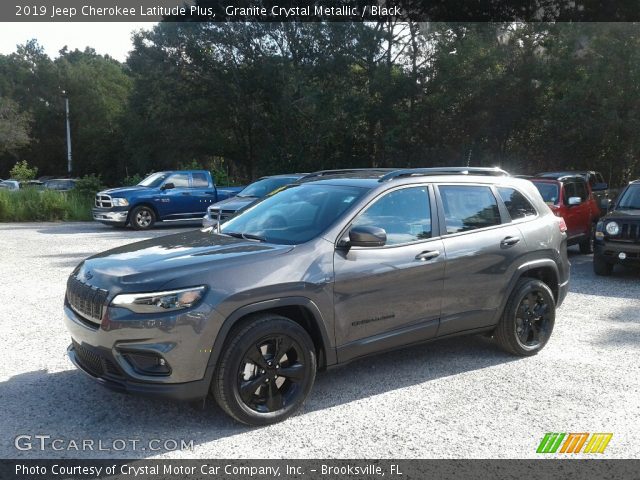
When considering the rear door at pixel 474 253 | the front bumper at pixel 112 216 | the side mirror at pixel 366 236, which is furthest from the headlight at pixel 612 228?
the front bumper at pixel 112 216

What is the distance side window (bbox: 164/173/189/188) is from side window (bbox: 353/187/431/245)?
Result: 14.5 meters

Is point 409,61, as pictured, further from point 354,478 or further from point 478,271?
point 354,478

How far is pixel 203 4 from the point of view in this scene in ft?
120

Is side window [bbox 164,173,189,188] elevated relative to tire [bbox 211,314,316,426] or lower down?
elevated

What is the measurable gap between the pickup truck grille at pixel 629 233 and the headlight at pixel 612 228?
6cm

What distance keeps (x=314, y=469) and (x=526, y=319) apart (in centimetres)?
294

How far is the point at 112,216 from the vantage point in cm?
1752

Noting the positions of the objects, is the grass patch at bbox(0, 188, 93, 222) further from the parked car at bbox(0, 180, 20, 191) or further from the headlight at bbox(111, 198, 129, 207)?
the headlight at bbox(111, 198, 129, 207)

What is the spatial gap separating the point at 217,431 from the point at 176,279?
1.07 metres

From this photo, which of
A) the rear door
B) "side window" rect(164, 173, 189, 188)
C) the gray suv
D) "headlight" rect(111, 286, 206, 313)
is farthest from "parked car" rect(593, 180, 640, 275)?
"side window" rect(164, 173, 189, 188)

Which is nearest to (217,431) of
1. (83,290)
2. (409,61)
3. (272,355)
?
(272,355)

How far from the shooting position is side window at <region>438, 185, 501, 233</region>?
17.2 feet

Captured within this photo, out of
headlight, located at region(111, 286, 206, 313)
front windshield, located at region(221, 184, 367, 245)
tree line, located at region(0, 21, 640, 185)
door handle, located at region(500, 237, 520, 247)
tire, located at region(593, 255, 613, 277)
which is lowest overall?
tire, located at region(593, 255, 613, 277)

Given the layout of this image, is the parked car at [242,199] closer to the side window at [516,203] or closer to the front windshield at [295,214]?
the side window at [516,203]
